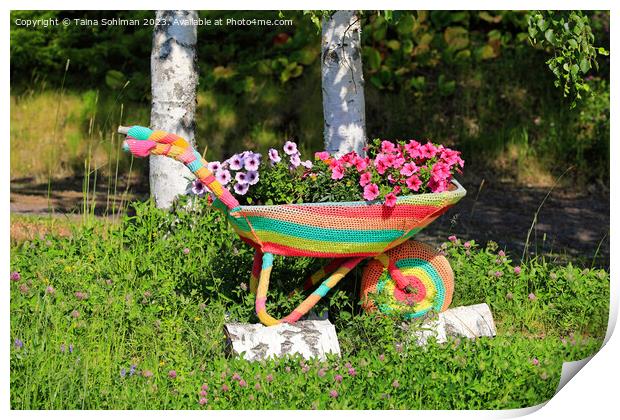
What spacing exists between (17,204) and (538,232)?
3874mm

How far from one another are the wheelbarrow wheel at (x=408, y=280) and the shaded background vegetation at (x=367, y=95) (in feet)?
13.9

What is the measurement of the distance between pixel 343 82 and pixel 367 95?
3.86 metres

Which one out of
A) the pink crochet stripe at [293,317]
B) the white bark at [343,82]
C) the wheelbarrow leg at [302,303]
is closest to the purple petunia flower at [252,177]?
the wheelbarrow leg at [302,303]

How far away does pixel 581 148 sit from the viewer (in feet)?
28.2

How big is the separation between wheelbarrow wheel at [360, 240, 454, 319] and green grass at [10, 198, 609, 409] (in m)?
0.10

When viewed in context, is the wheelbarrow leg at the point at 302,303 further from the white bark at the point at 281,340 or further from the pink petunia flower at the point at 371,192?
the pink petunia flower at the point at 371,192

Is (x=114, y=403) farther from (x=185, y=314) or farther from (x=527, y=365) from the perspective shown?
(x=527, y=365)

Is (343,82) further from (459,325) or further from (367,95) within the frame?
(367,95)

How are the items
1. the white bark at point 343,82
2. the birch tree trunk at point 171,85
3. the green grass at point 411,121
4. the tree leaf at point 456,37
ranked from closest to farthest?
the white bark at point 343,82 → the birch tree trunk at point 171,85 → the green grass at point 411,121 → the tree leaf at point 456,37

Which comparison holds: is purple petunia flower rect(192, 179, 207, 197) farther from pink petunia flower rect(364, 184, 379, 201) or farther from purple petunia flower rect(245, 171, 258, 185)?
pink petunia flower rect(364, 184, 379, 201)

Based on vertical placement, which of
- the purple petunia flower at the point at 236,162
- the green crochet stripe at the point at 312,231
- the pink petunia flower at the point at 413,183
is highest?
the purple petunia flower at the point at 236,162

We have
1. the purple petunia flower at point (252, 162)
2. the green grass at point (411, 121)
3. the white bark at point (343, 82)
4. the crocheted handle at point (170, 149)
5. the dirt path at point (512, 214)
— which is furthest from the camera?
the green grass at point (411, 121)

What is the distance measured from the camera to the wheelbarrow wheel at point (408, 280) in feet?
14.9

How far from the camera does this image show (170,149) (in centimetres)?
427
